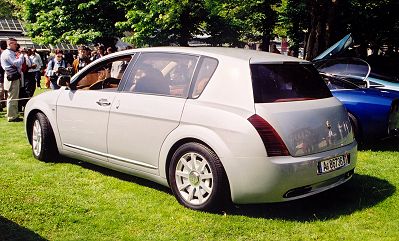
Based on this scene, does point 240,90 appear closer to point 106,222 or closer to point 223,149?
point 223,149

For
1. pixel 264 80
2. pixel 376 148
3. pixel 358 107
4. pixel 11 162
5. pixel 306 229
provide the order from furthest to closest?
pixel 376 148 < pixel 358 107 < pixel 11 162 < pixel 264 80 < pixel 306 229

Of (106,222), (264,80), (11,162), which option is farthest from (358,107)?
(11,162)

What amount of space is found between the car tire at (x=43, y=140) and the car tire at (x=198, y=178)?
225cm

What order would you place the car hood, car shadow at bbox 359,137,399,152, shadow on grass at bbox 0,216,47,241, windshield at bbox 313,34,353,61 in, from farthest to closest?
windshield at bbox 313,34,353,61 < car shadow at bbox 359,137,399,152 < the car hood < shadow on grass at bbox 0,216,47,241

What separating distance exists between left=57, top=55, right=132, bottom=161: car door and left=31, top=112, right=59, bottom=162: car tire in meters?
0.27

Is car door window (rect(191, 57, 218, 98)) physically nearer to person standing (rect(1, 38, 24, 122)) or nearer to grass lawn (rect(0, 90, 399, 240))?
grass lawn (rect(0, 90, 399, 240))

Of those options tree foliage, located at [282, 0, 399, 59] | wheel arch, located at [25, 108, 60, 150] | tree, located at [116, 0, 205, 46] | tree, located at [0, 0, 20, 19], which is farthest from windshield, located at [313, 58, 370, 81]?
tree, located at [0, 0, 20, 19]

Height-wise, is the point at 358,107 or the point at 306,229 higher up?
the point at 358,107

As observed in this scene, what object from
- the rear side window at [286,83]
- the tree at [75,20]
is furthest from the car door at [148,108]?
the tree at [75,20]

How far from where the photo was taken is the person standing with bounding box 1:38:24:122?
390 inches

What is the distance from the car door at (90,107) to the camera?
5.10m

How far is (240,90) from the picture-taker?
4090 mm

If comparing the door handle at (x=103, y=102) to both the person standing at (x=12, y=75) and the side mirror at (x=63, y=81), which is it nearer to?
the side mirror at (x=63, y=81)

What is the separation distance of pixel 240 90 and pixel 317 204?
4.98 ft
